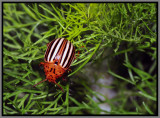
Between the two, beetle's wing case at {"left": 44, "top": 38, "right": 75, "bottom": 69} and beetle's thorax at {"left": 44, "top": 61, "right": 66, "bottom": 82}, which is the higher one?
beetle's wing case at {"left": 44, "top": 38, "right": 75, "bottom": 69}

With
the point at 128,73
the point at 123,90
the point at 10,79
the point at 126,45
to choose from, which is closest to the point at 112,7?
the point at 126,45

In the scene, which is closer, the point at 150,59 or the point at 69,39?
the point at 69,39

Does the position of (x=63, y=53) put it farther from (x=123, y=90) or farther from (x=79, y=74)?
(x=123, y=90)
